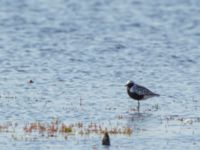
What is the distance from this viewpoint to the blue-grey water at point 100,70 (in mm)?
22484

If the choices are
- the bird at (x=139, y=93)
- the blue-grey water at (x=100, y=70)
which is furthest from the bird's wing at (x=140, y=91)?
the blue-grey water at (x=100, y=70)

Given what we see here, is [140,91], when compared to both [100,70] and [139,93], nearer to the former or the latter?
[139,93]

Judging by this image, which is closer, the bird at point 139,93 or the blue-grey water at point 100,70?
the blue-grey water at point 100,70

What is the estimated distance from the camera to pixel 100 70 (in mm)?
34031

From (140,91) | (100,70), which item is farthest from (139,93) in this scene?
(100,70)

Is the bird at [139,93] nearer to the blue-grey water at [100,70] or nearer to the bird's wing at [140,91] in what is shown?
the bird's wing at [140,91]

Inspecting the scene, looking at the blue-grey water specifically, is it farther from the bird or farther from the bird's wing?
the bird's wing

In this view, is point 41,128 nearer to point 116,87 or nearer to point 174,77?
point 116,87

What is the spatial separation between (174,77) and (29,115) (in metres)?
9.38

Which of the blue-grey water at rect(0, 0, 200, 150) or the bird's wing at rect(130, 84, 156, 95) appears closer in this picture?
the blue-grey water at rect(0, 0, 200, 150)

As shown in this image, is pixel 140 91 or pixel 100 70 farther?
pixel 100 70

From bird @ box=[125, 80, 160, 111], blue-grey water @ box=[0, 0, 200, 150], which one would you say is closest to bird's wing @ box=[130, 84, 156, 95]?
bird @ box=[125, 80, 160, 111]

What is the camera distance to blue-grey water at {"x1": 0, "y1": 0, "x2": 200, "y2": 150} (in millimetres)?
22484

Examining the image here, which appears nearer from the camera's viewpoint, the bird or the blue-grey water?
the blue-grey water
